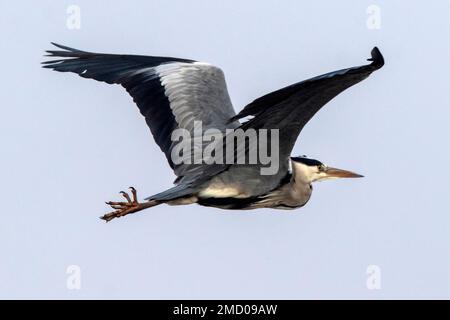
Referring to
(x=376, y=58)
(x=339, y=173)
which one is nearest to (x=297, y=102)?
(x=376, y=58)

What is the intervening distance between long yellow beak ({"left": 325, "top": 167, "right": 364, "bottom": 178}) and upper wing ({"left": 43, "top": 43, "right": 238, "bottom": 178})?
0.86m

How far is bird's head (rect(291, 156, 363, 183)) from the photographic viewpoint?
9125 mm

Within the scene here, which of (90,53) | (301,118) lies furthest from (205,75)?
(301,118)

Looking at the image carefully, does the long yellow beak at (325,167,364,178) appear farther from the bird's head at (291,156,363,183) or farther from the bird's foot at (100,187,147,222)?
the bird's foot at (100,187,147,222)

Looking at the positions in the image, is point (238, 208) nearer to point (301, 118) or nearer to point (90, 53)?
point (301, 118)

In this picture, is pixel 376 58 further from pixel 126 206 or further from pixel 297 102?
pixel 126 206

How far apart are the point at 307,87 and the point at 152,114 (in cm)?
231

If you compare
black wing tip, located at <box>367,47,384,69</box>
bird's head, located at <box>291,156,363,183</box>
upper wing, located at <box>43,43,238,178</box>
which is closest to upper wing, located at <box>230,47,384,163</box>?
black wing tip, located at <box>367,47,384,69</box>

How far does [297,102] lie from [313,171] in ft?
5.56

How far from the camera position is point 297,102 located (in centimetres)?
766

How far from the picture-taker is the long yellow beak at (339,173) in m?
9.45

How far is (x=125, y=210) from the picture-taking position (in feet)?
29.1

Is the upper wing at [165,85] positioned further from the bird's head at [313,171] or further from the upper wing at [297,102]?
the upper wing at [297,102]

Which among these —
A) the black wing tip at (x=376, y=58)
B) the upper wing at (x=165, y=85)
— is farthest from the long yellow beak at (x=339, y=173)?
the black wing tip at (x=376, y=58)
